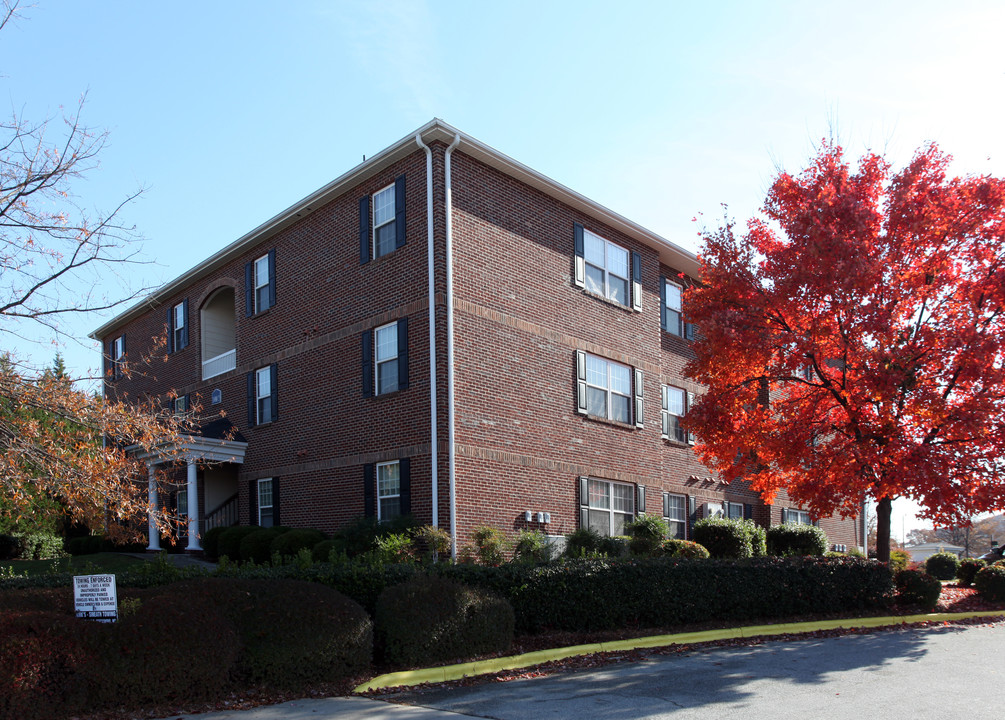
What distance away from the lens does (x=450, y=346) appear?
1744 centimetres

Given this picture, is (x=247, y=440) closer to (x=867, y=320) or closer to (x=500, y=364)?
(x=500, y=364)

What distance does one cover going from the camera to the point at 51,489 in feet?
33.1

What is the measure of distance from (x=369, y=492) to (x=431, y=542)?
9.07ft

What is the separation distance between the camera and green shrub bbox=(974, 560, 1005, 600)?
18891mm

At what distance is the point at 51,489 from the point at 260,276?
1368 centimetres

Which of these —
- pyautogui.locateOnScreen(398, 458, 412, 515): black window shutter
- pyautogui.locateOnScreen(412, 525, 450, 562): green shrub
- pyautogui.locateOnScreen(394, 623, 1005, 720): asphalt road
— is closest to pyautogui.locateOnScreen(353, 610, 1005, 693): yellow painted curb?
pyautogui.locateOnScreen(394, 623, 1005, 720): asphalt road

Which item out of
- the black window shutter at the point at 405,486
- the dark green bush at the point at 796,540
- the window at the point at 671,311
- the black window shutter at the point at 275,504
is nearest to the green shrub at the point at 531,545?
the black window shutter at the point at 405,486

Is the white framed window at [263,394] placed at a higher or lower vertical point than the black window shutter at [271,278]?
lower

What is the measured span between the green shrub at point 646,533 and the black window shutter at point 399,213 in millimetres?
8231

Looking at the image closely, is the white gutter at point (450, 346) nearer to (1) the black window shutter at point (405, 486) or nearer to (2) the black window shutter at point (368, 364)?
(1) the black window shutter at point (405, 486)

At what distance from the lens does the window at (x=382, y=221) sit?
18734mm

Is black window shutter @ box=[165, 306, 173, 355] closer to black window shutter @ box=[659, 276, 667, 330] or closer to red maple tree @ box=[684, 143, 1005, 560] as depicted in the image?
black window shutter @ box=[659, 276, 667, 330]

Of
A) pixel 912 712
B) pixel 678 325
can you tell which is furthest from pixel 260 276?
pixel 912 712

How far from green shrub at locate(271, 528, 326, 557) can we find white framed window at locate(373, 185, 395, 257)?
244 inches
